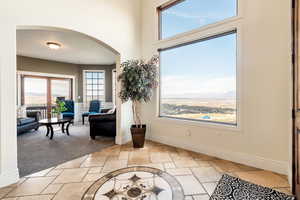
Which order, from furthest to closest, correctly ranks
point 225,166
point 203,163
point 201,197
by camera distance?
point 203,163, point 225,166, point 201,197

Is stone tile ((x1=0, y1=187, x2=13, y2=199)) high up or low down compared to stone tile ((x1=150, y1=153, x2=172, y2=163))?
down

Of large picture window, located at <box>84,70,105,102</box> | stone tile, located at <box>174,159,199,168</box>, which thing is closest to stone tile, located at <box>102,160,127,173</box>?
stone tile, located at <box>174,159,199,168</box>

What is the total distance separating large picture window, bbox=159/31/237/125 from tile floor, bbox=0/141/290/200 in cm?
84

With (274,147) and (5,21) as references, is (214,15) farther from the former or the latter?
(5,21)

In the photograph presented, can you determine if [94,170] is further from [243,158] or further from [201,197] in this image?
[243,158]


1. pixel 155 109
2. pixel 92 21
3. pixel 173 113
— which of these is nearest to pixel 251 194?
pixel 173 113

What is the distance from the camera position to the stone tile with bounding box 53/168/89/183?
2057 mm

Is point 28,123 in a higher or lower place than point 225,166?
higher

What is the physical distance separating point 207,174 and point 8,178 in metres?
2.68

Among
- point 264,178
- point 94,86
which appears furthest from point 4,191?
point 94,86

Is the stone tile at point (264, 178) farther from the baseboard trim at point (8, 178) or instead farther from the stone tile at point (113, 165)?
the baseboard trim at point (8, 178)

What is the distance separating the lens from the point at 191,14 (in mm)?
3217

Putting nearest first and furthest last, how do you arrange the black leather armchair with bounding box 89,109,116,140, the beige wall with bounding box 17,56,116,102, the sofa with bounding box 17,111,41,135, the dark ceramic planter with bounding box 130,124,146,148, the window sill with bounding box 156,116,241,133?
1. the window sill with bounding box 156,116,241,133
2. the dark ceramic planter with bounding box 130,124,146,148
3. the black leather armchair with bounding box 89,109,116,140
4. the sofa with bounding box 17,111,41,135
5. the beige wall with bounding box 17,56,116,102

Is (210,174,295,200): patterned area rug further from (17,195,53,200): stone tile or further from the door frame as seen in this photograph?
(17,195,53,200): stone tile
